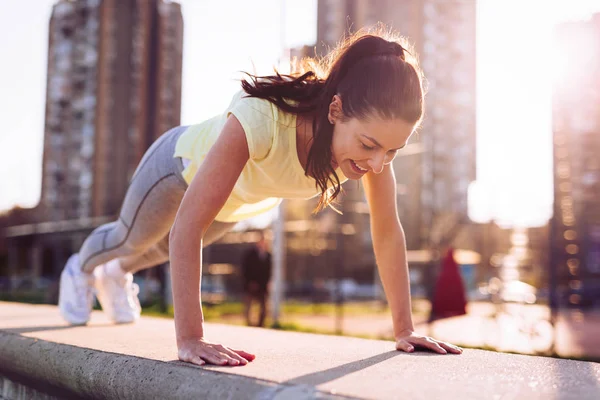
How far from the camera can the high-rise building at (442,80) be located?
30.4m

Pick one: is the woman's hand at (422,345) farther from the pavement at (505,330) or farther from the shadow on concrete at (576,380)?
the pavement at (505,330)

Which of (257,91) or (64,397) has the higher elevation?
(257,91)

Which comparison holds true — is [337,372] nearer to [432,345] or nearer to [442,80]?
[432,345]

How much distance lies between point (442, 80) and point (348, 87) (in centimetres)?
3519

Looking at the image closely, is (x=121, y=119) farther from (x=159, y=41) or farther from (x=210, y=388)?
(x=210, y=388)

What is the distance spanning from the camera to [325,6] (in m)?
31.7

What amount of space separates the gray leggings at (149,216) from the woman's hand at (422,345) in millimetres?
1086

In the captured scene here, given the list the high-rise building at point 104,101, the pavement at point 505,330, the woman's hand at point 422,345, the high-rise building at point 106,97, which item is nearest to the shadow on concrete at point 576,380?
the woman's hand at point 422,345

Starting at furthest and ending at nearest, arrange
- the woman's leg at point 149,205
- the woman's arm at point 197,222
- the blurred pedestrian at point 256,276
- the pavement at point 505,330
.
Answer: the blurred pedestrian at point 256,276, the pavement at point 505,330, the woman's leg at point 149,205, the woman's arm at point 197,222

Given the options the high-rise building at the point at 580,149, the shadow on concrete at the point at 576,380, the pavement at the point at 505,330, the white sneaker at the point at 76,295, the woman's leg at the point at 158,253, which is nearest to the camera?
the shadow on concrete at the point at 576,380

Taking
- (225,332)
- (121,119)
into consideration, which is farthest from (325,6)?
(225,332)

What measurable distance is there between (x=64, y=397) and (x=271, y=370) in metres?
0.87

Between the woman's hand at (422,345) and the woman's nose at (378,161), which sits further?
the woman's hand at (422,345)

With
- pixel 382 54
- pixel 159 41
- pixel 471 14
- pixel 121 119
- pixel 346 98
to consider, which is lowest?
pixel 346 98
